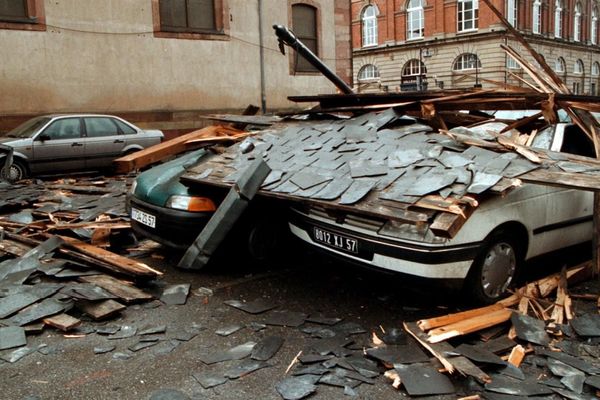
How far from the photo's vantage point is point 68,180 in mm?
12531

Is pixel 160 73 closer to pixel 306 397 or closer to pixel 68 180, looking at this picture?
pixel 68 180

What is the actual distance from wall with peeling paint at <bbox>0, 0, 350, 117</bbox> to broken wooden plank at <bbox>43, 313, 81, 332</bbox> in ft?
44.0

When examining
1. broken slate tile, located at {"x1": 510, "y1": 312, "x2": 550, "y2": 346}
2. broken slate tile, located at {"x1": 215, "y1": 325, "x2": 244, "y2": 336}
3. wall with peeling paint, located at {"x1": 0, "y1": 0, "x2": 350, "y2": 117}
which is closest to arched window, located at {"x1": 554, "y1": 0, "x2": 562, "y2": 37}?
wall with peeling paint, located at {"x1": 0, "y1": 0, "x2": 350, "y2": 117}

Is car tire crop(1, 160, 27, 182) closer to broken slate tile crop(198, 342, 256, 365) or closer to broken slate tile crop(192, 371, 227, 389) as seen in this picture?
broken slate tile crop(198, 342, 256, 365)

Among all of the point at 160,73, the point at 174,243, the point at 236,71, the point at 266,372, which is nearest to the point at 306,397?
the point at 266,372

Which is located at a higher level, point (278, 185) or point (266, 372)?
point (278, 185)

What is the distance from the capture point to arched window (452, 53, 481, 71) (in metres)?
45.3

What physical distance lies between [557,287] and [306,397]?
2.88m

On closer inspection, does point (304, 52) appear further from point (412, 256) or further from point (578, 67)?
point (578, 67)

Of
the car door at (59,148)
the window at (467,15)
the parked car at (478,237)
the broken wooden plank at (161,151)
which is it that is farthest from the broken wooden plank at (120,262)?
the window at (467,15)

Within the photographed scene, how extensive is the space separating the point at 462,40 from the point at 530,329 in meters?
45.3

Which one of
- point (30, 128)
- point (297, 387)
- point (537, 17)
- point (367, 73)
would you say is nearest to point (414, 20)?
point (367, 73)

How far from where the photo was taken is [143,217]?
610 centimetres

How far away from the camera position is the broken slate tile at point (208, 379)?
3625mm
